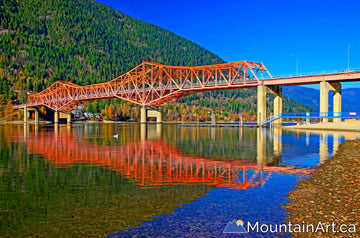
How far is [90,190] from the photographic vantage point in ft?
39.2

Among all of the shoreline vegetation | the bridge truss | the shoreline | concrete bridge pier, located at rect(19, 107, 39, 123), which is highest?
the bridge truss

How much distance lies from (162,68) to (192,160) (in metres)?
107

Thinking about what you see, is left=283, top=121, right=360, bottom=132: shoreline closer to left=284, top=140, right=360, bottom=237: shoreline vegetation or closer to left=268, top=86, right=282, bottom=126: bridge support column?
left=268, top=86, right=282, bottom=126: bridge support column

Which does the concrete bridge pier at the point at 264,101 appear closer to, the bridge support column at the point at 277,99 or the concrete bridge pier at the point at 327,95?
the bridge support column at the point at 277,99

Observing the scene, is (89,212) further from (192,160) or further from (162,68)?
(162,68)

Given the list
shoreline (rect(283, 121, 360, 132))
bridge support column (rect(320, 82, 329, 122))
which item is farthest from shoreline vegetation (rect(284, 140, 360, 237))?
bridge support column (rect(320, 82, 329, 122))

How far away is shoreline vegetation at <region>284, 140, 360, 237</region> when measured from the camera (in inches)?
318

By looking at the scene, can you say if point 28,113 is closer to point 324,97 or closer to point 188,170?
point 324,97

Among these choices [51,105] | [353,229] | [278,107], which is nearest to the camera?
[353,229]

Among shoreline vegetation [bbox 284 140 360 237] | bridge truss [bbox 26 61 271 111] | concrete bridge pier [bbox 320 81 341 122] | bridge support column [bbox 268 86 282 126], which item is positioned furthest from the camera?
bridge truss [bbox 26 61 271 111]

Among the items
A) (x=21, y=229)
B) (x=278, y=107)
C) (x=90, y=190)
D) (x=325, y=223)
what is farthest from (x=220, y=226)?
(x=278, y=107)

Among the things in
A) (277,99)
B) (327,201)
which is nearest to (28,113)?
(277,99)

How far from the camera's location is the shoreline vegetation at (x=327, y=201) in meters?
8.07

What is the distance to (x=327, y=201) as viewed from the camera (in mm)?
9750
